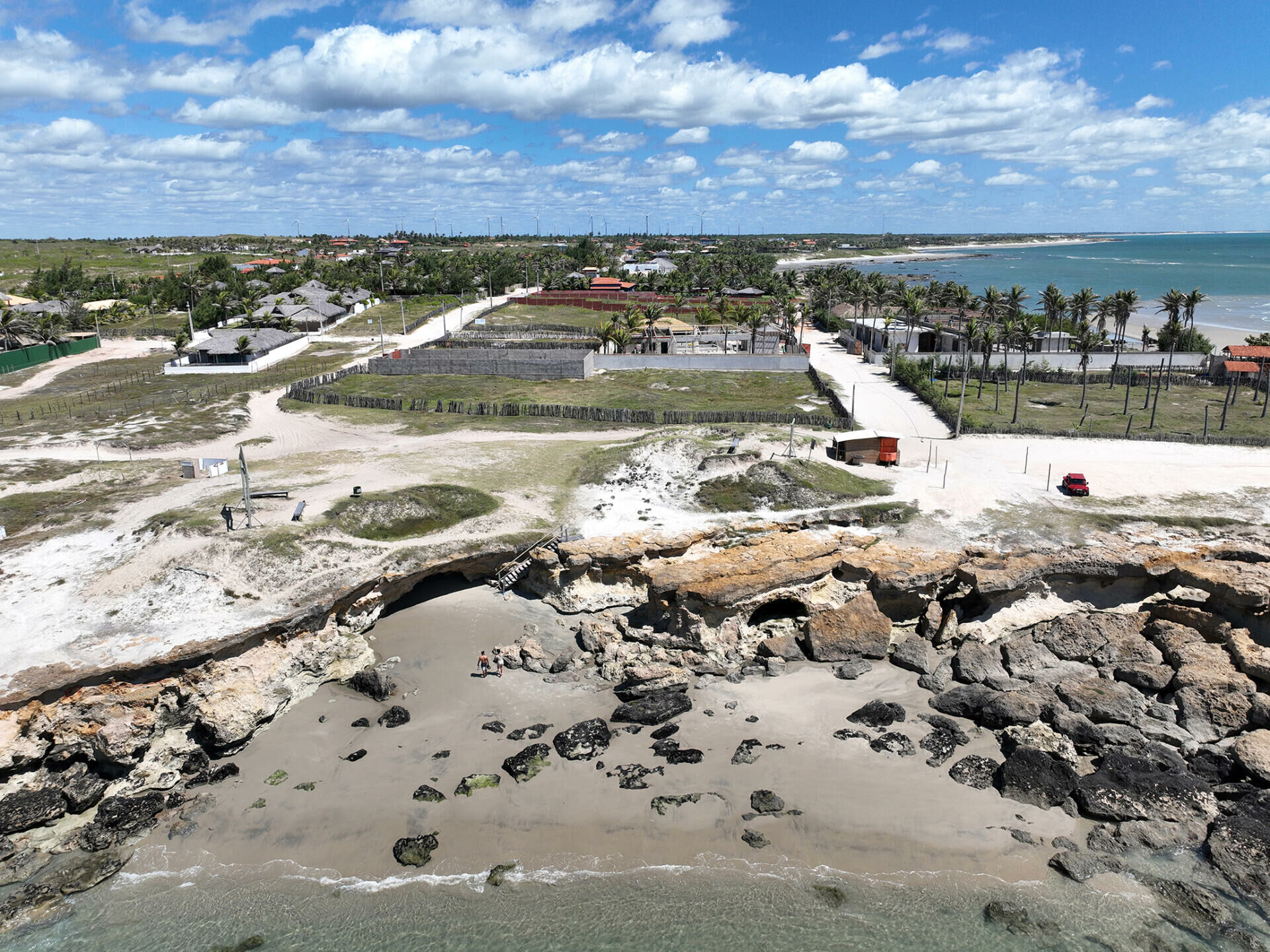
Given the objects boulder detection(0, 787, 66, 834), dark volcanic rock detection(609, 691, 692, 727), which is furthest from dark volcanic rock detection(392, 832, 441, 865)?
boulder detection(0, 787, 66, 834)

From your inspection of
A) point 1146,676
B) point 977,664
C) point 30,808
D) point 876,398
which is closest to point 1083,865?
point 977,664

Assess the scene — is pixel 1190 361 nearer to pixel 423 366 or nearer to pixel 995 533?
pixel 995 533

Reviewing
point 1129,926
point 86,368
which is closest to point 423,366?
point 86,368

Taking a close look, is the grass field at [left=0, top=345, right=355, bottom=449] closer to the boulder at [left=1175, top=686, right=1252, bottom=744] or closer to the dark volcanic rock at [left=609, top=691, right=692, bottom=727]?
the dark volcanic rock at [left=609, top=691, right=692, bottom=727]

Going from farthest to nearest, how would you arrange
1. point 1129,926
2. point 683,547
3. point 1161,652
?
1. point 683,547
2. point 1161,652
3. point 1129,926

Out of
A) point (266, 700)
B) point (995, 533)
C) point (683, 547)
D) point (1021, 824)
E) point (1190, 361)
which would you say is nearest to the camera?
point (1021, 824)

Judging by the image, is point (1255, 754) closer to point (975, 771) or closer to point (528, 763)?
point (975, 771)
